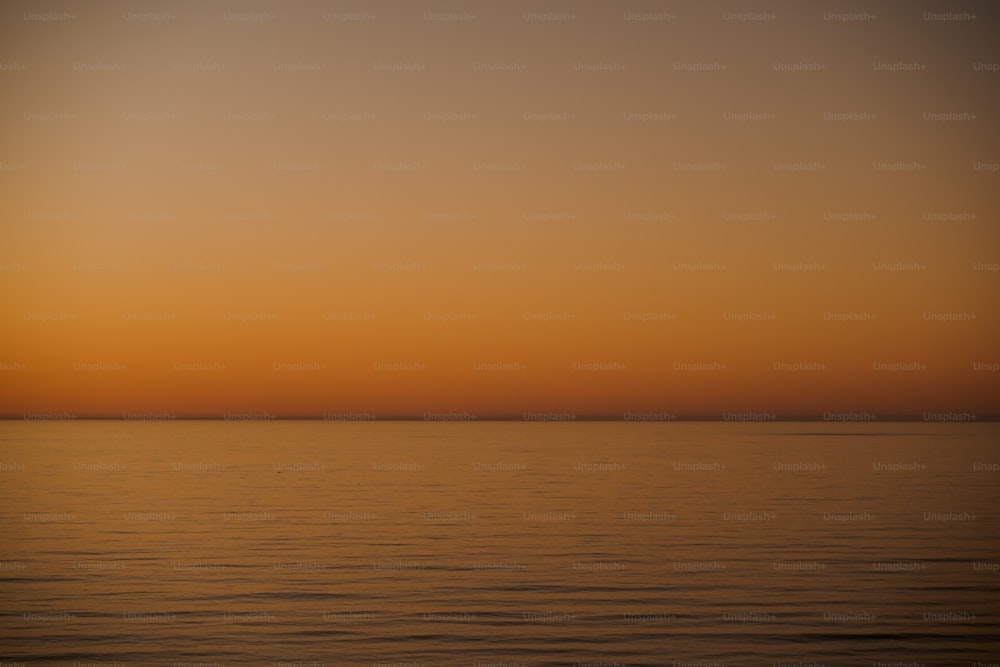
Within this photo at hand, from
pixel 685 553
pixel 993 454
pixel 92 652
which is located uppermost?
pixel 993 454

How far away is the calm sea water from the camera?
72.8ft

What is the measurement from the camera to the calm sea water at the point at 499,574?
2219 cm

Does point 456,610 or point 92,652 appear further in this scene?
point 456,610

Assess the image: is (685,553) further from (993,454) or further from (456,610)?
(993,454)

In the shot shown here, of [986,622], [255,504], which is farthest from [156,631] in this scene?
[255,504]

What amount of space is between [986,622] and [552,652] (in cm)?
1192

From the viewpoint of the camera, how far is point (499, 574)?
30047 mm

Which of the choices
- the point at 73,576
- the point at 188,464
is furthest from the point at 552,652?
the point at 188,464

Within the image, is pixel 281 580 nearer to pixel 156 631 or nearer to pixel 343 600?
pixel 343 600

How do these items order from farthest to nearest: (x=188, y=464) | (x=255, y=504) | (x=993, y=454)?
(x=993, y=454) → (x=188, y=464) → (x=255, y=504)

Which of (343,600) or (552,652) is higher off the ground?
(343,600)

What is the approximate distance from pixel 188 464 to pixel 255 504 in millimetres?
42894

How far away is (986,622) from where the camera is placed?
24.7 metres

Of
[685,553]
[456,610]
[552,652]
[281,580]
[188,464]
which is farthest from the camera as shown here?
[188,464]
